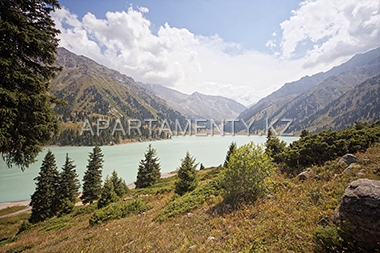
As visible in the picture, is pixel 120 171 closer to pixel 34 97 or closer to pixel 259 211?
pixel 34 97

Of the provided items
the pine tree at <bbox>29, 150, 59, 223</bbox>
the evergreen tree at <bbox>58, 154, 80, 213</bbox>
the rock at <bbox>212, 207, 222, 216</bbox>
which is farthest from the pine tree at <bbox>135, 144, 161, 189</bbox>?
the rock at <bbox>212, 207, 222, 216</bbox>

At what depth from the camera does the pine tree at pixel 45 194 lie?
85.9 ft

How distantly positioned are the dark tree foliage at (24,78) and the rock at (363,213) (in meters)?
13.3

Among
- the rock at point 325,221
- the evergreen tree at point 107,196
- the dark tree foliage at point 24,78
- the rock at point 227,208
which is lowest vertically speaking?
the evergreen tree at point 107,196

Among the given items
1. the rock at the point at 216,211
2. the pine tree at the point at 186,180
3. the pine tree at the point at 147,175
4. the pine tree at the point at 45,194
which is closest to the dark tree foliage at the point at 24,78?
the rock at the point at 216,211

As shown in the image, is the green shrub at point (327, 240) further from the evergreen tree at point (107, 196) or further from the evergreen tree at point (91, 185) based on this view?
the evergreen tree at point (91, 185)

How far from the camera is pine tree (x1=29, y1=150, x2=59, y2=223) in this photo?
26.2 meters

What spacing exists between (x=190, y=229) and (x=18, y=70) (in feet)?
39.6

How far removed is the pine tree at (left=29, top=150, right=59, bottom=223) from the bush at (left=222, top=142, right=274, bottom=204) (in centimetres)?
3420

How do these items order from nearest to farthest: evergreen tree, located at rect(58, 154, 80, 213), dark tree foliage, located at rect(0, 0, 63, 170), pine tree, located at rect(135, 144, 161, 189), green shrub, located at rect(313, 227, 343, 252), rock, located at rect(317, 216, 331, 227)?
green shrub, located at rect(313, 227, 343, 252) → rock, located at rect(317, 216, 331, 227) → dark tree foliage, located at rect(0, 0, 63, 170) → evergreen tree, located at rect(58, 154, 80, 213) → pine tree, located at rect(135, 144, 161, 189)

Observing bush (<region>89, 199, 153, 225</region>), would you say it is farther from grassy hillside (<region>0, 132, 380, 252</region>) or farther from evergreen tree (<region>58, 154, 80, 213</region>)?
evergreen tree (<region>58, 154, 80, 213</region>)

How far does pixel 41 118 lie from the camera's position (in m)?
8.84

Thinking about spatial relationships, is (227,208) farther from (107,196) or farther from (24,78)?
(107,196)

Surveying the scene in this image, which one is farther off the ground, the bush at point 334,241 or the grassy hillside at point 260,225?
the bush at point 334,241
